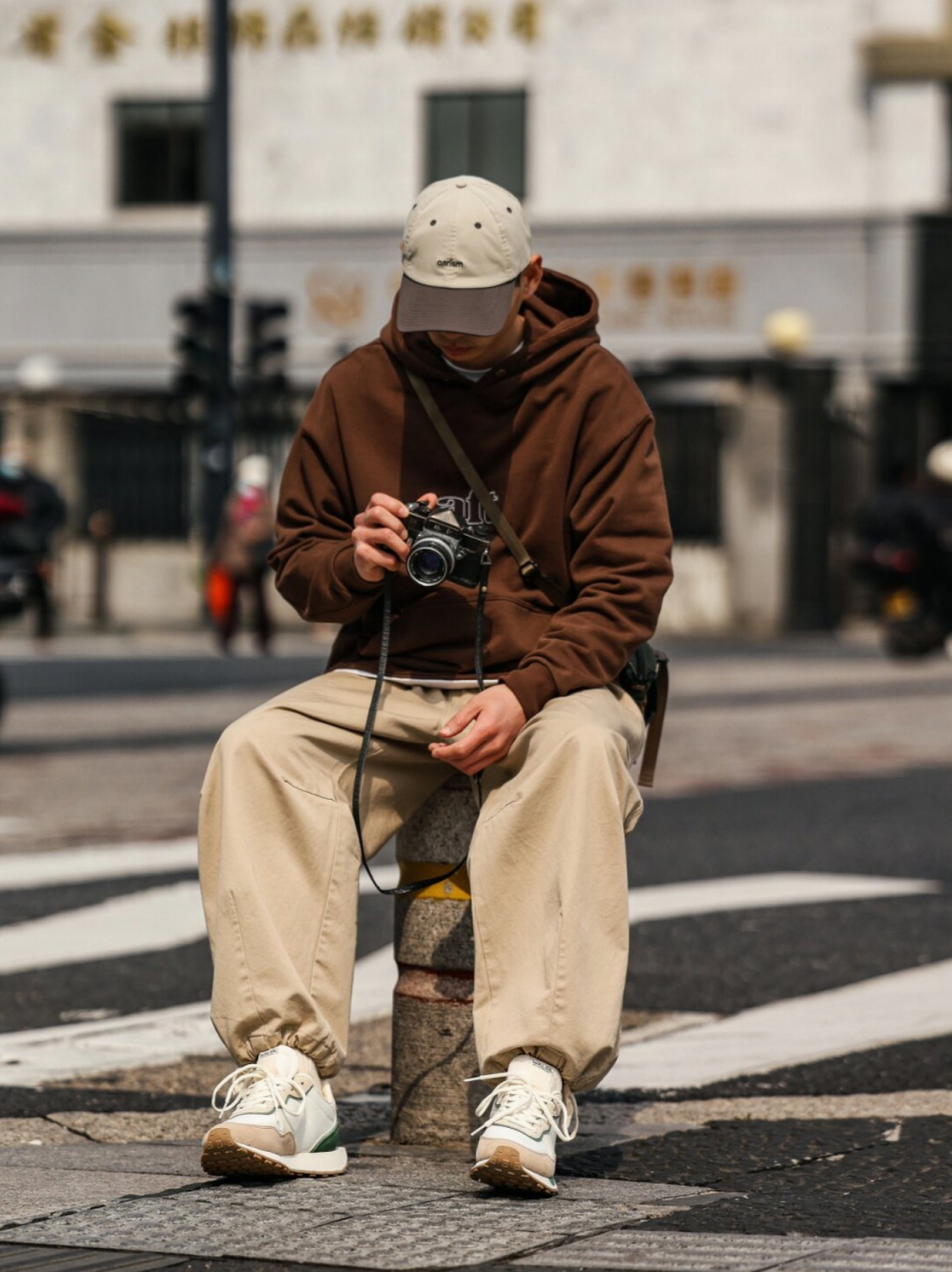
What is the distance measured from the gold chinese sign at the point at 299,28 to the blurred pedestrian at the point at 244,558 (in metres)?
8.87

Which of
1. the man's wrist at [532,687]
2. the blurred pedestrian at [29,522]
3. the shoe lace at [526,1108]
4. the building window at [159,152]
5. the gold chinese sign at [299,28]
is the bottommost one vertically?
the blurred pedestrian at [29,522]

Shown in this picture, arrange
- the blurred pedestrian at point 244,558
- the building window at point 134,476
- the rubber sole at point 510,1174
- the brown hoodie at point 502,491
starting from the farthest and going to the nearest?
1. the building window at point 134,476
2. the blurred pedestrian at point 244,558
3. the brown hoodie at point 502,491
4. the rubber sole at point 510,1174

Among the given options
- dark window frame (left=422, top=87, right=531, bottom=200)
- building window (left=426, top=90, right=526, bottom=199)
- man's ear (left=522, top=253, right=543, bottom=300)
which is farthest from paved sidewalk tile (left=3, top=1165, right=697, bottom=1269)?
building window (left=426, top=90, right=526, bottom=199)

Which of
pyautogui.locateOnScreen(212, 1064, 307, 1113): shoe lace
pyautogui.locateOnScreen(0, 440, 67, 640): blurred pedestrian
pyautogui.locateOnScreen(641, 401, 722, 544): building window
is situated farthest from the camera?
pyautogui.locateOnScreen(641, 401, 722, 544): building window

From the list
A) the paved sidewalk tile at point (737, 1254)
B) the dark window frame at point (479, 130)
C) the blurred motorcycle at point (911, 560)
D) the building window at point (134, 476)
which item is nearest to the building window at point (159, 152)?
the dark window frame at point (479, 130)

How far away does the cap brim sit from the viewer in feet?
14.2

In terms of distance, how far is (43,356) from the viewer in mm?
32406

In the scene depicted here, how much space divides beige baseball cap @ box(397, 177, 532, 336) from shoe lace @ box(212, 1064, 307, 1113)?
3.93 ft

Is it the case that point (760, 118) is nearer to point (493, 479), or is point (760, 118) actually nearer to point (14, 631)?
point (14, 631)

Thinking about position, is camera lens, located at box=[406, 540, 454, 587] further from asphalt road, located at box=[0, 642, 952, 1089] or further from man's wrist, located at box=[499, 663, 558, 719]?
asphalt road, located at box=[0, 642, 952, 1089]

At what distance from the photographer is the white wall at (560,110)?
29.6m

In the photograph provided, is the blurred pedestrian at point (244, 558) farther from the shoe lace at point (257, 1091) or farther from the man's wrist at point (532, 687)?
the shoe lace at point (257, 1091)

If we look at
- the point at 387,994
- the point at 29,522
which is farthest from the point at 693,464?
the point at 387,994

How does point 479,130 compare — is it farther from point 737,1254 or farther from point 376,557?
point 737,1254
